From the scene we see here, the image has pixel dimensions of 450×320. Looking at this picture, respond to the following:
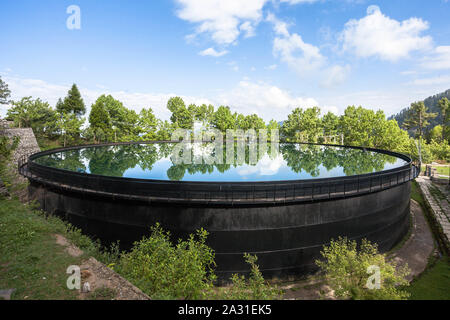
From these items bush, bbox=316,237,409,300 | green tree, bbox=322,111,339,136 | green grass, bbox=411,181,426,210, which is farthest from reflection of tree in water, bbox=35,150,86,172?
green tree, bbox=322,111,339,136

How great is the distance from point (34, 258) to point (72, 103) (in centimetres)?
6106

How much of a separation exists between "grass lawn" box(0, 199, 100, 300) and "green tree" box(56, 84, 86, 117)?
53.9 m

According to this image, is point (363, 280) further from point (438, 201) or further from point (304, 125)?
point (304, 125)

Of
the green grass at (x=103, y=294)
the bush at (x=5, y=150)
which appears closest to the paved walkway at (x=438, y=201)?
the green grass at (x=103, y=294)

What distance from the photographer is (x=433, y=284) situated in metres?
12.2

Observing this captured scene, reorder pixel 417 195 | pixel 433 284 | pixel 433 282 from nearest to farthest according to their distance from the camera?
pixel 433 284 < pixel 433 282 < pixel 417 195

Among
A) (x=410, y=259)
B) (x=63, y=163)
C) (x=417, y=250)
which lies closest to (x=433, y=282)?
(x=410, y=259)

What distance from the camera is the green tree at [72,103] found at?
57438 mm

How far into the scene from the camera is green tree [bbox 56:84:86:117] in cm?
5744

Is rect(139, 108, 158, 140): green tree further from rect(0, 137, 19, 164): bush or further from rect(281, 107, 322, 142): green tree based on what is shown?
rect(281, 107, 322, 142): green tree

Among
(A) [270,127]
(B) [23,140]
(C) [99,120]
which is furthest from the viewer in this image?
(A) [270,127]
